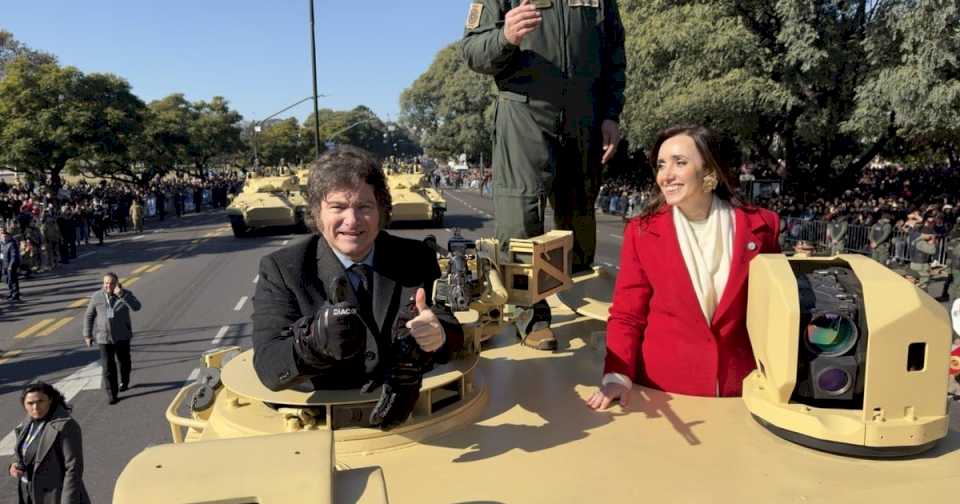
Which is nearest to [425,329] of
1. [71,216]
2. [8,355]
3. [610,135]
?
[610,135]

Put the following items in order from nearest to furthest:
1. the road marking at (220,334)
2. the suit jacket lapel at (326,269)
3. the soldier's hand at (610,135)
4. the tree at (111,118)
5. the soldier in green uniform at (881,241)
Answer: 1. the suit jacket lapel at (326,269)
2. the soldier's hand at (610,135)
3. the road marking at (220,334)
4. the soldier in green uniform at (881,241)
5. the tree at (111,118)

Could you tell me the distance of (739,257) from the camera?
2.73 meters

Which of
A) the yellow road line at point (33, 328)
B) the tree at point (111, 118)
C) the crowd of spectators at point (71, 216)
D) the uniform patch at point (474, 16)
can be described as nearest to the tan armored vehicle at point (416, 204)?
the crowd of spectators at point (71, 216)

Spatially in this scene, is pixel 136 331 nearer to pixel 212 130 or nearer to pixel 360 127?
pixel 212 130

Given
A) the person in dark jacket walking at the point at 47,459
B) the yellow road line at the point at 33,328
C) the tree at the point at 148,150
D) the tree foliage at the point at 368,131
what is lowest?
the yellow road line at the point at 33,328

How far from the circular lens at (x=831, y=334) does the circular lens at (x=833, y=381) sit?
0.06 m

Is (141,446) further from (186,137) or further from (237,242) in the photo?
(186,137)

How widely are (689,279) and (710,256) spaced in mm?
119

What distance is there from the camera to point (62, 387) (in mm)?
9117

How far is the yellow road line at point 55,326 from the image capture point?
1206cm

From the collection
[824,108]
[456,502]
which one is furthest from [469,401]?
[824,108]

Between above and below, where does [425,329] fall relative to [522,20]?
below

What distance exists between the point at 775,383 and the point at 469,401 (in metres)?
1.06

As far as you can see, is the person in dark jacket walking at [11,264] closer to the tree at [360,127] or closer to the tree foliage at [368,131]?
the tree foliage at [368,131]
